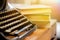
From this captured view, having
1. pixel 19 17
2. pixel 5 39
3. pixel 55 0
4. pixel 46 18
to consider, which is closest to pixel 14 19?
pixel 19 17

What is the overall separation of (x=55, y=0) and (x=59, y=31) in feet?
1.54

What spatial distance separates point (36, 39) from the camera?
2.70 ft

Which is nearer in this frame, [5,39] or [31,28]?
[5,39]

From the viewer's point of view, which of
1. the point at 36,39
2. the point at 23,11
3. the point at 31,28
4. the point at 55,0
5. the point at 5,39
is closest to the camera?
the point at 5,39


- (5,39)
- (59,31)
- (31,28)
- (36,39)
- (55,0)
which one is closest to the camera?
(5,39)

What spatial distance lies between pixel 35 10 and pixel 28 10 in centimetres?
6

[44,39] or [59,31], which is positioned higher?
[44,39]

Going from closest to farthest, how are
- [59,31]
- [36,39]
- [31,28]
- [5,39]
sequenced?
[5,39] → [36,39] → [31,28] → [59,31]

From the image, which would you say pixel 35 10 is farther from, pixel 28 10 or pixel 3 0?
pixel 3 0

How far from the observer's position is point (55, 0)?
2184 millimetres

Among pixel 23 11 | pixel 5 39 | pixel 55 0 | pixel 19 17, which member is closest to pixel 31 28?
pixel 19 17

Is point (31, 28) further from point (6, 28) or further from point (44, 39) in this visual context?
point (6, 28)

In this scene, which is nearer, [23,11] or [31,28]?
[31,28]

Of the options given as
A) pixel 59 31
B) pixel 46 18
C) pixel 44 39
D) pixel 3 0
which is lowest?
pixel 59 31
